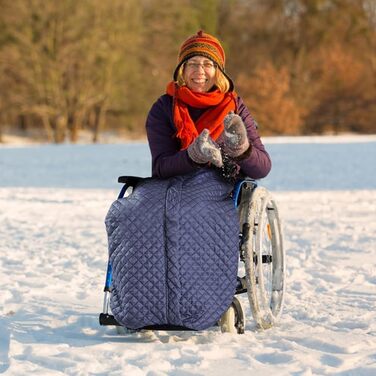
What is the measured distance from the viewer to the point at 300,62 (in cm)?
3928

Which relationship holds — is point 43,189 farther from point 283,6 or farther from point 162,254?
point 283,6

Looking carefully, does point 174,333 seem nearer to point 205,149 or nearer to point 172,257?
point 172,257


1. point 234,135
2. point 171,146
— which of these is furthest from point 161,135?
point 234,135

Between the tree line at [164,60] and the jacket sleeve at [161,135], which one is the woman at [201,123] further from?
the tree line at [164,60]

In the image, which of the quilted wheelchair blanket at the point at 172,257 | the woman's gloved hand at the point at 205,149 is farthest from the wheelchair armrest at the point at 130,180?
the woman's gloved hand at the point at 205,149

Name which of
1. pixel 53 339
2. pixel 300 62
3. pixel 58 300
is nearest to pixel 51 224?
pixel 58 300

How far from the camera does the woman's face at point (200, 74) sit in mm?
3471

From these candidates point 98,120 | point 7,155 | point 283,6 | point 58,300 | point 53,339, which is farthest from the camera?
point 283,6

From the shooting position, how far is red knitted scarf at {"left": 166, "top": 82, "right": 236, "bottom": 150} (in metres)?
3.36

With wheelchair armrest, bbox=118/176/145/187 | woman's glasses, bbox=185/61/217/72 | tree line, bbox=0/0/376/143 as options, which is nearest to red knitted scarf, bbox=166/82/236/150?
woman's glasses, bbox=185/61/217/72

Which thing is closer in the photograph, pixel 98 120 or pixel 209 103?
pixel 209 103

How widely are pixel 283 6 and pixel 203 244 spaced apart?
3717 cm

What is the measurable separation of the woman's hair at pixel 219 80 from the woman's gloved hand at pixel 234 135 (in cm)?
28

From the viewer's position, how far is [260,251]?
3309mm
